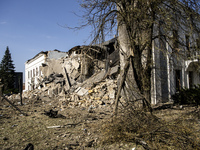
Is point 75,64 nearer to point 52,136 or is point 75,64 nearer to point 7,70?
point 52,136

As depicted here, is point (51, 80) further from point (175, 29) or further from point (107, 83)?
point (175, 29)

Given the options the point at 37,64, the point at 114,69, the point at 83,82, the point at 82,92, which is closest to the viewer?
the point at 82,92

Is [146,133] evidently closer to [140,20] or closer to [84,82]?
[140,20]

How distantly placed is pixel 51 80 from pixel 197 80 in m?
12.5

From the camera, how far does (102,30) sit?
237 inches

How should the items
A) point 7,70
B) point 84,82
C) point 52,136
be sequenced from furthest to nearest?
point 7,70, point 84,82, point 52,136

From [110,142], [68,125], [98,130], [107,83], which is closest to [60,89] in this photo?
[107,83]

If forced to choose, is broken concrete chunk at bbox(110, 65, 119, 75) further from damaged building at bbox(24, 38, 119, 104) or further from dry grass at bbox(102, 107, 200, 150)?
dry grass at bbox(102, 107, 200, 150)

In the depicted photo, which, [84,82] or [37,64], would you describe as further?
[37,64]

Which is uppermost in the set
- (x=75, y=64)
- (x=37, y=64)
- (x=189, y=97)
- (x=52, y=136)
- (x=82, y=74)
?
(x=37, y=64)

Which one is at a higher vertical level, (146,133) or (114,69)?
(114,69)

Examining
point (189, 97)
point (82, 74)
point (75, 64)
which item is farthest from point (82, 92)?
point (189, 97)

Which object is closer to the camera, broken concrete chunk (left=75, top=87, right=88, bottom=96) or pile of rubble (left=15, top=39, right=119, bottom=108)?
pile of rubble (left=15, top=39, right=119, bottom=108)

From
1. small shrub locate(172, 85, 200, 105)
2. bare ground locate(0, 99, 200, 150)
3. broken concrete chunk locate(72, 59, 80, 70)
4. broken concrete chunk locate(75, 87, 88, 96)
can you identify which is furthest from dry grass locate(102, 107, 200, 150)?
broken concrete chunk locate(72, 59, 80, 70)
